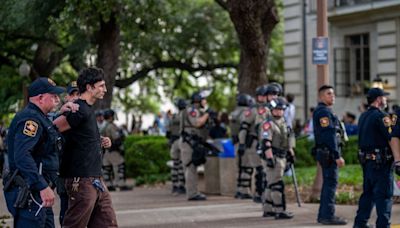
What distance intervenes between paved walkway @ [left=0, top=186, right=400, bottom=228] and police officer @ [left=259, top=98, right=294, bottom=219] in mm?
246

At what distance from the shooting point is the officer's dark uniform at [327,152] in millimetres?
10641

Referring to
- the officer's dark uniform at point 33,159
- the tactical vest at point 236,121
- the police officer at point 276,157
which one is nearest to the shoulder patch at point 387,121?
the police officer at point 276,157

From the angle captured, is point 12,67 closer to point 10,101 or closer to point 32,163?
point 10,101

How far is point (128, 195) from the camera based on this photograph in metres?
16.0

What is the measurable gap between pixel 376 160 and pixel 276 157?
2015 millimetres

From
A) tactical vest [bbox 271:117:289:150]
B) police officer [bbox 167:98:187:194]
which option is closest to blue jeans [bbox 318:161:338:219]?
tactical vest [bbox 271:117:289:150]

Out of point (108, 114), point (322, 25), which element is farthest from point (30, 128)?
point (108, 114)

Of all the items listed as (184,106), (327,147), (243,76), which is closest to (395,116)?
(327,147)

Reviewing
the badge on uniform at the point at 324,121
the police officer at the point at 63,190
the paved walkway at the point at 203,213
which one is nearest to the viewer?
the police officer at the point at 63,190

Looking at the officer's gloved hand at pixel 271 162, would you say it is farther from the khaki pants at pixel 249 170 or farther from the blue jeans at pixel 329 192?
the khaki pants at pixel 249 170

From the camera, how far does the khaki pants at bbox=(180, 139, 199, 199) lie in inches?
566

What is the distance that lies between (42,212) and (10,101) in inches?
803

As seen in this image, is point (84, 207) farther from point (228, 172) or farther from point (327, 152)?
point (228, 172)

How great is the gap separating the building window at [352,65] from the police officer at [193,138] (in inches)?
471
